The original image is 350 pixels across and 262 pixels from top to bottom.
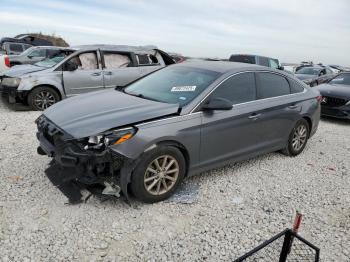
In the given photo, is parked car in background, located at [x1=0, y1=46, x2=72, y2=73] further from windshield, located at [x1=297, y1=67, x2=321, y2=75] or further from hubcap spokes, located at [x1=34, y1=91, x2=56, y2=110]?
windshield, located at [x1=297, y1=67, x2=321, y2=75]

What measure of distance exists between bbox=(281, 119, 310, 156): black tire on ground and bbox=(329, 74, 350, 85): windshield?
5.04 m

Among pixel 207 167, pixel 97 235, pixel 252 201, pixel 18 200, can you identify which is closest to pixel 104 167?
pixel 97 235

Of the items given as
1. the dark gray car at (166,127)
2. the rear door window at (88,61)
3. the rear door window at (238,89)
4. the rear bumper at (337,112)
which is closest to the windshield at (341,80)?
the rear bumper at (337,112)

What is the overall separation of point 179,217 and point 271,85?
260 centimetres

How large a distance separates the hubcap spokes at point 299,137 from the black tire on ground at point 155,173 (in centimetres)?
247

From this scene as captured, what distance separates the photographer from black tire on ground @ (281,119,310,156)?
5.35 meters

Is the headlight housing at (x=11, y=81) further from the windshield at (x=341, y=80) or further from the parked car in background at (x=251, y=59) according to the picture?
the parked car in background at (x=251, y=59)

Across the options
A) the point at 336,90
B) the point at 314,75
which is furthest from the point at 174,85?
the point at 314,75

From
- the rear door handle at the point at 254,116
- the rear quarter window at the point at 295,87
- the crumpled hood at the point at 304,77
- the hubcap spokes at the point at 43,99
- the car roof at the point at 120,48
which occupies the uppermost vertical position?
the car roof at the point at 120,48

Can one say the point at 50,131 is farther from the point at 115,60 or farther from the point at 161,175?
the point at 115,60

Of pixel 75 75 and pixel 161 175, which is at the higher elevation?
pixel 75 75

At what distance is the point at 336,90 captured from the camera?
891 cm

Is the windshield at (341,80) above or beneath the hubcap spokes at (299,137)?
above

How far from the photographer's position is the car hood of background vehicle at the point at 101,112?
341 centimetres
